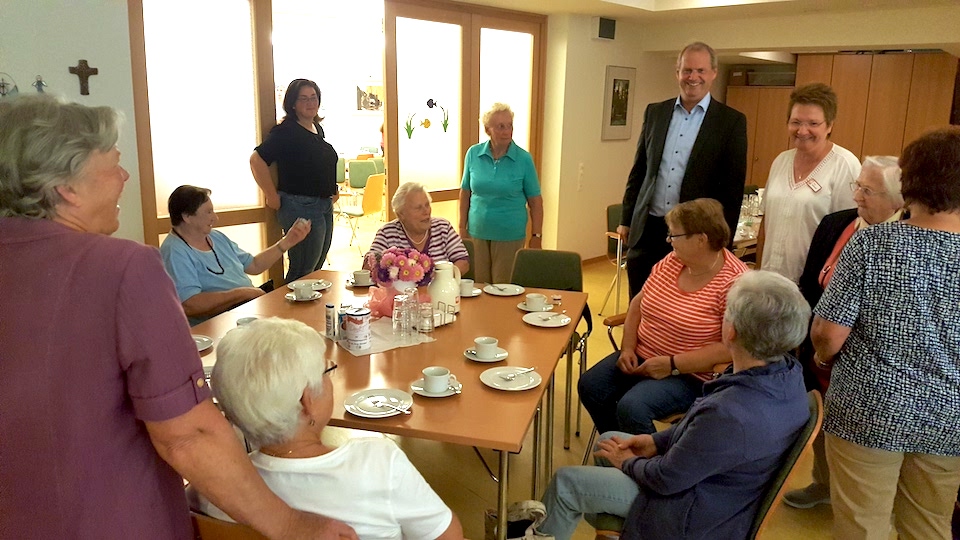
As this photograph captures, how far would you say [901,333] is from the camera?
5.79ft

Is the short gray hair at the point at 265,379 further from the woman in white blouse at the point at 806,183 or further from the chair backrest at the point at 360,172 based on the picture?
the chair backrest at the point at 360,172

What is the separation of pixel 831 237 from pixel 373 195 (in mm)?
5270

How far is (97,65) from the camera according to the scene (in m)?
3.56

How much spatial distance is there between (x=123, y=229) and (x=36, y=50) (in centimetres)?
99

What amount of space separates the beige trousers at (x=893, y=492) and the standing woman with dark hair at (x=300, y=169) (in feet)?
10.7

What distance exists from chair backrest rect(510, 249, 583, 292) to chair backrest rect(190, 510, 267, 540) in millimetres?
2331

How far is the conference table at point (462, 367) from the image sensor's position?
5.63 ft

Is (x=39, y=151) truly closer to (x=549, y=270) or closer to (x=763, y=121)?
(x=549, y=270)

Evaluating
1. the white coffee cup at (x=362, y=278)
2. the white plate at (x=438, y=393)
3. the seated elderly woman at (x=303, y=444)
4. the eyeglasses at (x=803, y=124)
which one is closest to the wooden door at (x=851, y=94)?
the eyeglasses at (x=803, y=124)

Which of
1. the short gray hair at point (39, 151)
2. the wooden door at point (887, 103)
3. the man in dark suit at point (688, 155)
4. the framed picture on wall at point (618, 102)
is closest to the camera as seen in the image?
the short gray hair at point (39, 151)

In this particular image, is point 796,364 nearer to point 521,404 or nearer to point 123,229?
point 521,404

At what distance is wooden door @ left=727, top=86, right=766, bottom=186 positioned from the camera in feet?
28.5

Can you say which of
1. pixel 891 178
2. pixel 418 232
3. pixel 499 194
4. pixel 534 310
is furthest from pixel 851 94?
pixel 534 310

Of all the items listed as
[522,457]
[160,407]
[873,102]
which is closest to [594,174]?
[873,102]
